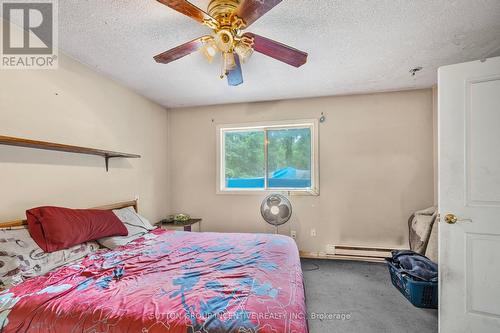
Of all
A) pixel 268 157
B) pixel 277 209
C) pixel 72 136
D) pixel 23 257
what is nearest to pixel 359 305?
pixel 277 209

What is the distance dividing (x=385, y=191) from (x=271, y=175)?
62.7 inches

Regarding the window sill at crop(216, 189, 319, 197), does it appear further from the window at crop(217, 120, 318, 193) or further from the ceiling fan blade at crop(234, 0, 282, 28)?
the ceiling fan blade at crop(234, 0, 282, 28)

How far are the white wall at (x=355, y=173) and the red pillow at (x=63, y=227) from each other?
5.89 feet

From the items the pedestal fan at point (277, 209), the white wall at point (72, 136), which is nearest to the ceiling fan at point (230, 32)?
the white wall at point (72, 136)

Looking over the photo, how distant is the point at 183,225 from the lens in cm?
312

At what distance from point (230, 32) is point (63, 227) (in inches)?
72.0

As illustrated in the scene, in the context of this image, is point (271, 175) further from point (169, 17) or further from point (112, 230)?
point (169, 17)

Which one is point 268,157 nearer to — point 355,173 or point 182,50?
point 355,173

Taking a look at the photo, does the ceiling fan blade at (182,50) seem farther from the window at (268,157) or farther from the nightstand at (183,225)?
the nightstand at (183,225)

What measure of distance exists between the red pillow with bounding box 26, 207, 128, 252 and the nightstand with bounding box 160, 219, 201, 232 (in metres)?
1.16

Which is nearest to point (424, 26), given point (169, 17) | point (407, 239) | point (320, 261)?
point (169, 17)

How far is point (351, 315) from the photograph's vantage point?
192cm

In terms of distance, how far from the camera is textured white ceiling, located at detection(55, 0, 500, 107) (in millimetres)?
1532

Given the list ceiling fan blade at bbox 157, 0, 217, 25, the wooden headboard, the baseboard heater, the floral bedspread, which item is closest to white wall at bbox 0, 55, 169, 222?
the wooden headboard
